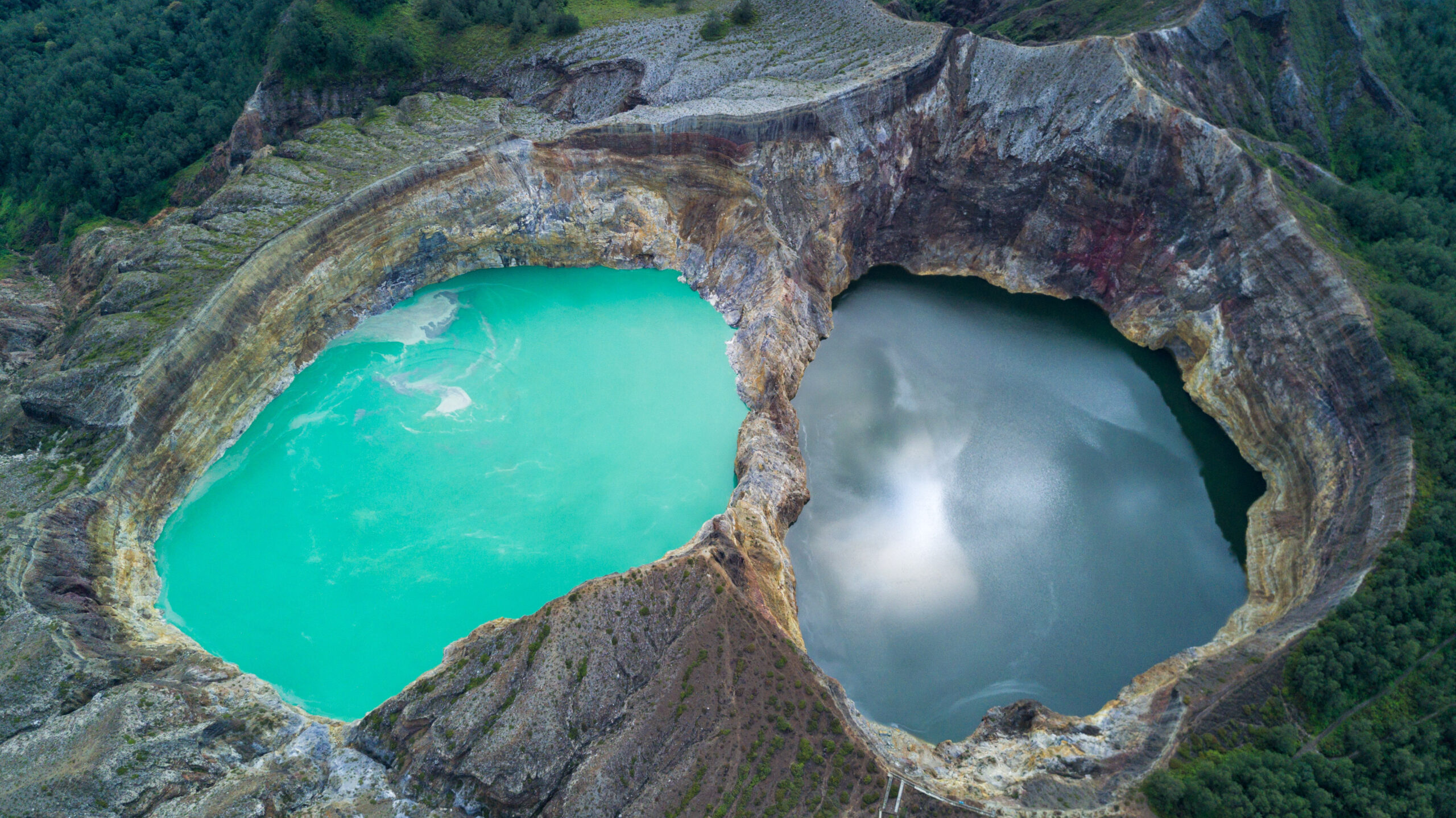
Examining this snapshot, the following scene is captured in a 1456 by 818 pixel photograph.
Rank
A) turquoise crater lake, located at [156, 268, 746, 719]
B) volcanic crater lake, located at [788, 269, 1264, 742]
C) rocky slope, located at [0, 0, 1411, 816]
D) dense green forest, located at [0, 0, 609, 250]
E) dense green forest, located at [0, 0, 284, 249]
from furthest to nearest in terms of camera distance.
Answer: dense green forest, located at [0, 0, 609, 250], dense green forest, located at [0, 0, 284, 249], volcanic crater lake, located at [788, 269, 1264, 742], turquoise crater lake, located at [156, 268, 746, 719], rocky slope, located at [0, 0, 1411, 816]

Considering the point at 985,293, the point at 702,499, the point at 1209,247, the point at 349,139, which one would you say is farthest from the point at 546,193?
the point at 1209,247

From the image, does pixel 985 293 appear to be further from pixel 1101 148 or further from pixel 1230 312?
pixel 1230 312

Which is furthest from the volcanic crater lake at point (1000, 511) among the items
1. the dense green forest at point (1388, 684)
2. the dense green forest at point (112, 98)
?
the dense green forest at point (112, 98)

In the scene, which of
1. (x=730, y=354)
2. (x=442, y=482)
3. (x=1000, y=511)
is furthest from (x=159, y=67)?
(x=1000, y=511)

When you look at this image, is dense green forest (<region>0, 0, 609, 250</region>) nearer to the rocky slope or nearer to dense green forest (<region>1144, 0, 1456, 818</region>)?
the rocky slope

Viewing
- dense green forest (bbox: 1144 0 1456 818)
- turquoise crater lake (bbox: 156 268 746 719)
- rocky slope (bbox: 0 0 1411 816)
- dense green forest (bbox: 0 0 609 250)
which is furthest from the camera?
dense green forest (bbox: 0 0 609 250)

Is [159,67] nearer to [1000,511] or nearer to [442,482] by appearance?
[442,482]

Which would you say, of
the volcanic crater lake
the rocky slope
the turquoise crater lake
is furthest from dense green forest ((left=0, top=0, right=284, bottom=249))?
the volcanic crater lake

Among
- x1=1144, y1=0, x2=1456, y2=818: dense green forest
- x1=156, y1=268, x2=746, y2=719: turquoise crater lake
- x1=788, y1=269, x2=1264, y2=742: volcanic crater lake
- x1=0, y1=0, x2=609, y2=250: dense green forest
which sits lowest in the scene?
x1=1144, y1=0, x2=1456, y2=818: dense green forest
